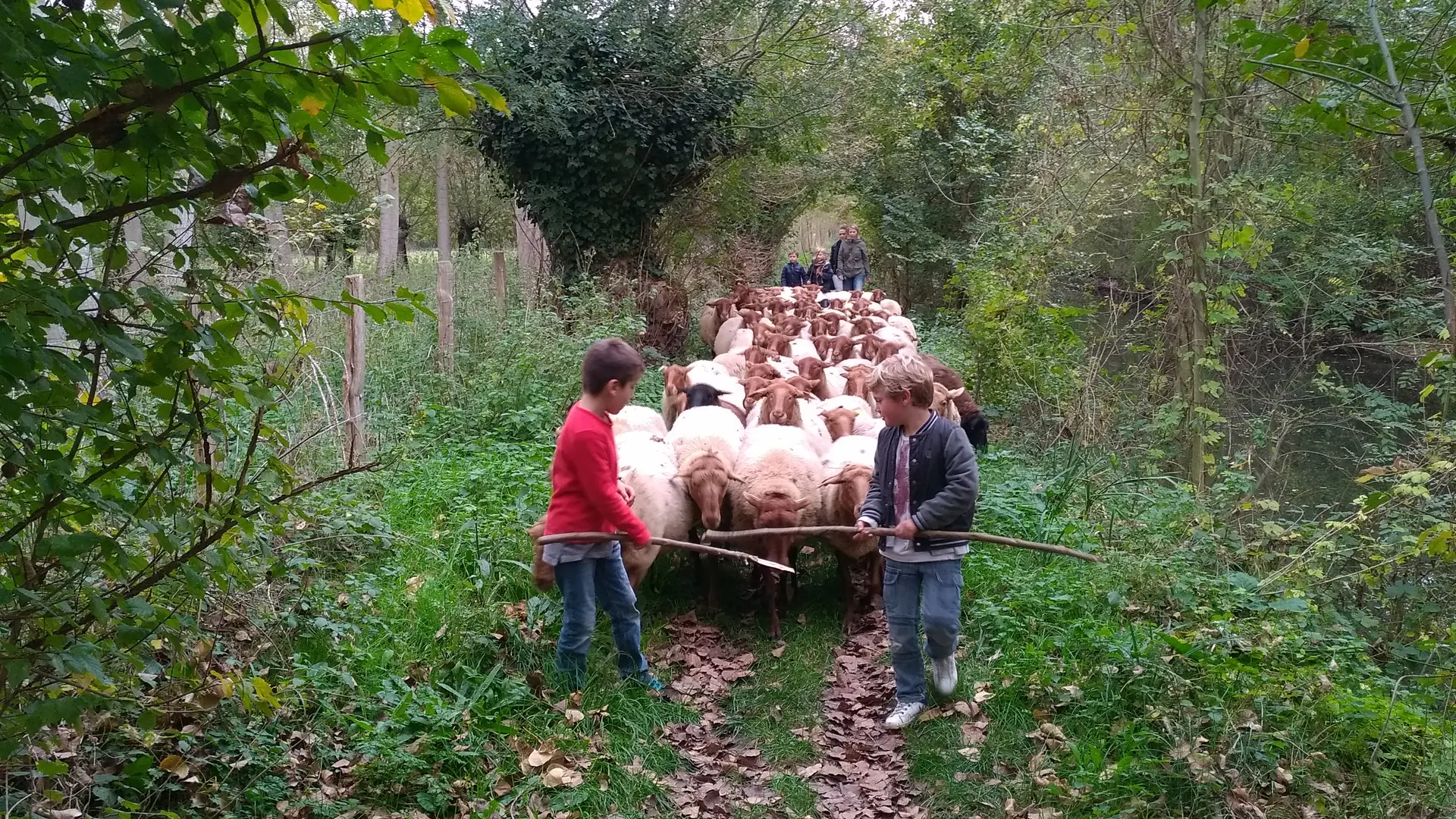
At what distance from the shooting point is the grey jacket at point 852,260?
1961cm

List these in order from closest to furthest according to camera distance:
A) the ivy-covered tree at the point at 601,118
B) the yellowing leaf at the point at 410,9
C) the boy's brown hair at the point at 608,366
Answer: the yellowing leaf at the point at 410,9
the boy's brown hair at the point at 608,366
the ivy-covered tree at the point at 601,118

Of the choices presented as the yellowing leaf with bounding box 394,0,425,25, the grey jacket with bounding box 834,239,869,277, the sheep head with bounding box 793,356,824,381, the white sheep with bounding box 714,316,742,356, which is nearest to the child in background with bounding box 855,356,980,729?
the yellowing leaf with bounding box 394,0,425,25

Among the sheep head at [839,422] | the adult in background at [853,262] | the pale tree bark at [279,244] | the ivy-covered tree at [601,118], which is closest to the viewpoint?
the pale tree bark at [279,244]

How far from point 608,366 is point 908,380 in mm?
1511

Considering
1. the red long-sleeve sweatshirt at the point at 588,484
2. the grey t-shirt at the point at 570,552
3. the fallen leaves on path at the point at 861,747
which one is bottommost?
the fallen leaves on path at the point at 861,747

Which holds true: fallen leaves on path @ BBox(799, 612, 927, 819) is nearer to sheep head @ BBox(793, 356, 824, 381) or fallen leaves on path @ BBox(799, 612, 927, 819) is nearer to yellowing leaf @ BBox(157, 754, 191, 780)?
yellowing leaf @ BBox(157, 754, 191, 780)

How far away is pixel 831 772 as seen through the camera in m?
4.56

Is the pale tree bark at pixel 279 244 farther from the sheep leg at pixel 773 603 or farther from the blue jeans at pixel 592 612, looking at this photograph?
the sheep leg at pixel 773 603

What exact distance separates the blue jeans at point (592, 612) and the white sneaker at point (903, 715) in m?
1.41

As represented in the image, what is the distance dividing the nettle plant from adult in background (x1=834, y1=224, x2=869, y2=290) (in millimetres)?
17793

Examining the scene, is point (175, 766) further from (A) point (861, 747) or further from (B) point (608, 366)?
(A) point (861, 747)

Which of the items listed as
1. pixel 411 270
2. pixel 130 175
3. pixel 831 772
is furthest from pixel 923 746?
pixel 411 270

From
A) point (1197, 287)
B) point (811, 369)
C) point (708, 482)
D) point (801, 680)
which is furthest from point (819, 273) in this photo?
point (801, 680)

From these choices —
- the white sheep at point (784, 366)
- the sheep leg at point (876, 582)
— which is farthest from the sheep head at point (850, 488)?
the white sheep at point (784, 366)
